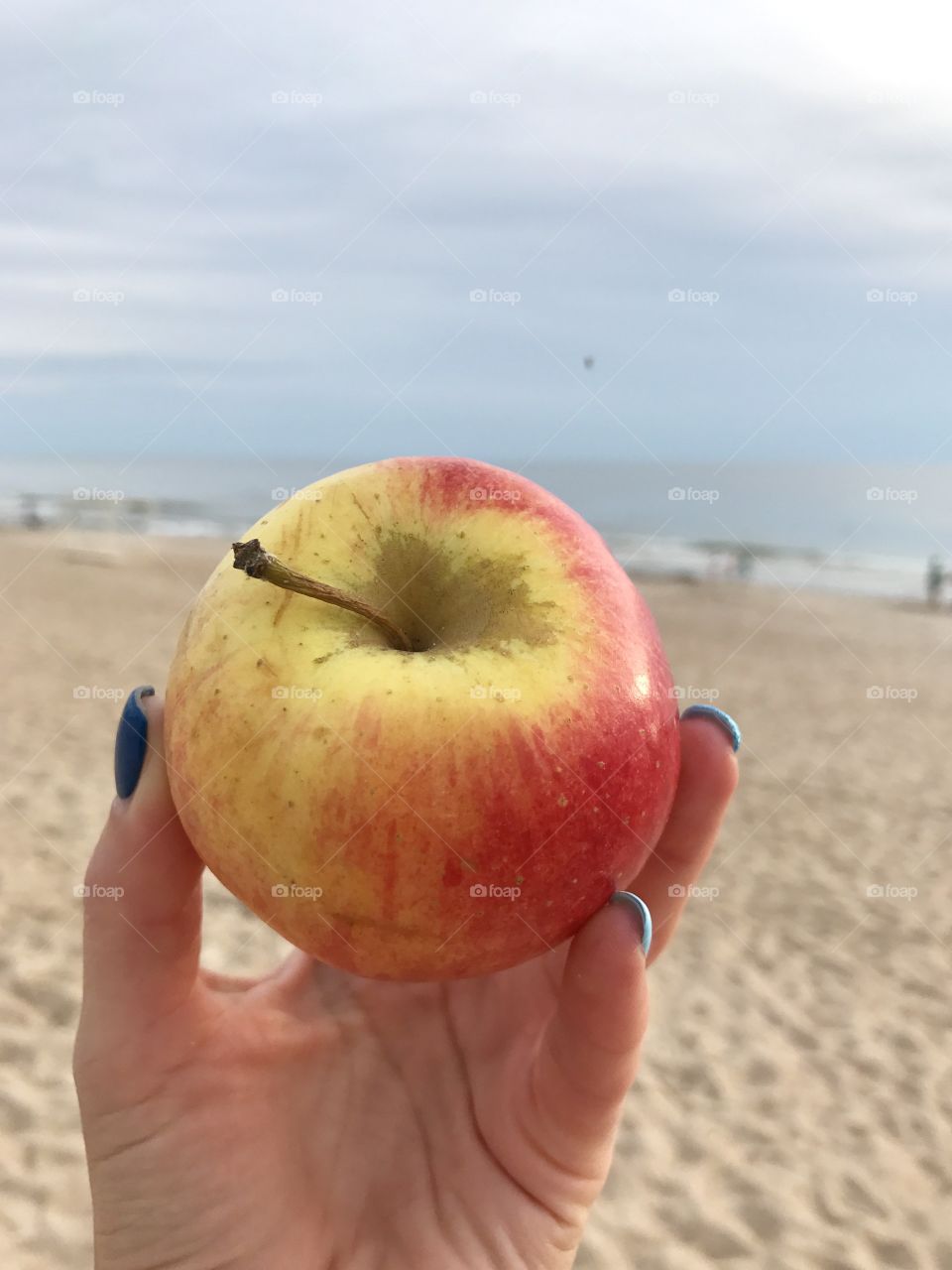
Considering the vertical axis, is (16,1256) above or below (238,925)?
above

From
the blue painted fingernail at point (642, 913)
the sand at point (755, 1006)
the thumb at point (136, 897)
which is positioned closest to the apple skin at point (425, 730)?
the blue painted fingernail at point (642, 913)

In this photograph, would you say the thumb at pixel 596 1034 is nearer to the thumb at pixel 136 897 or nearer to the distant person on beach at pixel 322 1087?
the distant person on beach at pixel 322 1087

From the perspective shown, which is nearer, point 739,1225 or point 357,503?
point 357,503

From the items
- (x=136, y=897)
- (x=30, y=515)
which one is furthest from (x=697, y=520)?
(x=136, y=897)

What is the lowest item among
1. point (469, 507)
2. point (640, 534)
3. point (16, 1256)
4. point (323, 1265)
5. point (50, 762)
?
point (640, 534)

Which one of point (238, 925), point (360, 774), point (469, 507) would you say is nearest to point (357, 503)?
point (469, 507)

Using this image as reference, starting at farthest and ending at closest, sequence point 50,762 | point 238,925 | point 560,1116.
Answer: point 50,762 → point 238,925 → point 560,1116

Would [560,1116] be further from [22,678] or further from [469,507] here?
[22,678]
